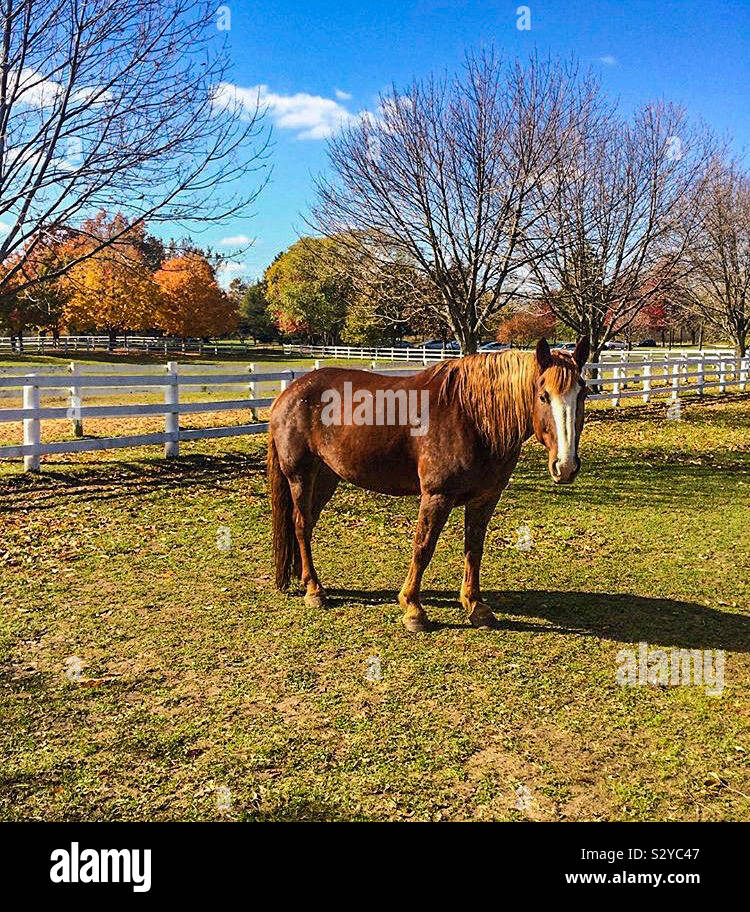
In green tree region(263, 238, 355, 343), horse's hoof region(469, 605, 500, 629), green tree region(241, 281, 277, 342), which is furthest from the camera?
green tree region(241, 281, 277, 342)

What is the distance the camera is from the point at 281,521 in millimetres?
5418

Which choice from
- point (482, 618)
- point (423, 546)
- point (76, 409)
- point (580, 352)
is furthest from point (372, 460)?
point (76, 409)

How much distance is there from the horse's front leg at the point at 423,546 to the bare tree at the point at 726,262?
20.0 m

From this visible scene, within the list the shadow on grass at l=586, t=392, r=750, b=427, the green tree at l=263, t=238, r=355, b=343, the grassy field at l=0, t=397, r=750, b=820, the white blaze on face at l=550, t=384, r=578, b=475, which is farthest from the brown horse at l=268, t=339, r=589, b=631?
the green tree at l=263, t=238, r=355, b=343

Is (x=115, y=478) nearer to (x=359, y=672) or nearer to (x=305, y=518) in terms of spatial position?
(x=305, y=518)

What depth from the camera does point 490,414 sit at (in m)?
4.62

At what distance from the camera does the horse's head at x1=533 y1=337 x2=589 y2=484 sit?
4086 mm

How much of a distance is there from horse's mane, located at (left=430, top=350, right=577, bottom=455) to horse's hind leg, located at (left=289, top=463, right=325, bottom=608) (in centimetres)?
128

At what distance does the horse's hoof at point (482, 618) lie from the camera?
4.85 metres

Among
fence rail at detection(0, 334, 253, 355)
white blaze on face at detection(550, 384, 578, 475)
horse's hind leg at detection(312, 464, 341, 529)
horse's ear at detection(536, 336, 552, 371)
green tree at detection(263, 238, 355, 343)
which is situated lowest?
horse's hind leg at detection(312, 464, 341, 529)

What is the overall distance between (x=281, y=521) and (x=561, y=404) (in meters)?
2.43

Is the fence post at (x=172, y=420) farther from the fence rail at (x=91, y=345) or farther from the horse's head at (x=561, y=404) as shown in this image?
the fence rail at (x=91, y=345)

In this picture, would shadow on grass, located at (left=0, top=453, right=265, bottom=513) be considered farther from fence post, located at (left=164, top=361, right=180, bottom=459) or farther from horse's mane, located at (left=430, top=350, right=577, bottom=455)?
horse's mane, located at (left=430, top=350, right=577, bottom=455)
